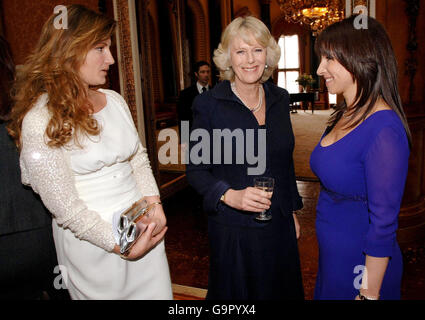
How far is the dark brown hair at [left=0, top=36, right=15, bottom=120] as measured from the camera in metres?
1.46

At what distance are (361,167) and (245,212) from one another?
66cm

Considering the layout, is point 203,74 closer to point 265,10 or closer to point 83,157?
point 83,157

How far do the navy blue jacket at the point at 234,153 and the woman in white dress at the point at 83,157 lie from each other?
0.33 meters

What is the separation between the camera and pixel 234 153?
73.9 inches

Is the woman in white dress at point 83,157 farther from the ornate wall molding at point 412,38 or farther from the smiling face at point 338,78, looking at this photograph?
the ornate wall molding at point 412,38

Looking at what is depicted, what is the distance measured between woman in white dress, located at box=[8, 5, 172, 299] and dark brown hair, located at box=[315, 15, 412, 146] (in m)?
0.92

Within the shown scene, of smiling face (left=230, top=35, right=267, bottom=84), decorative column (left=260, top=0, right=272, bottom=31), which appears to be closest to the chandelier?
decorative column (left=260, top=0, right=272, bottom=31)

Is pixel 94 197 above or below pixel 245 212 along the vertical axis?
above

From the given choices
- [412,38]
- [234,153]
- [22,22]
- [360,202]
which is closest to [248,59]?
[234,153]

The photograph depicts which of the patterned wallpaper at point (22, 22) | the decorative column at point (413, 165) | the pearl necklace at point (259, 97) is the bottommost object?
the decorative column at point (413, 165)

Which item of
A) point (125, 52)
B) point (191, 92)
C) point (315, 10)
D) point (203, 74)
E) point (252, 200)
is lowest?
point (252, 200)

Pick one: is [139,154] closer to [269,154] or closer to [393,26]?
[269,154]

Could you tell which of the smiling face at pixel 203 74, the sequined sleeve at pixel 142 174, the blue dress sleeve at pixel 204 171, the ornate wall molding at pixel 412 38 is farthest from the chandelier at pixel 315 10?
the sequined sleeve at pixel 142 174

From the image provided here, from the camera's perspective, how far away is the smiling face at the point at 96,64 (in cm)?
148
